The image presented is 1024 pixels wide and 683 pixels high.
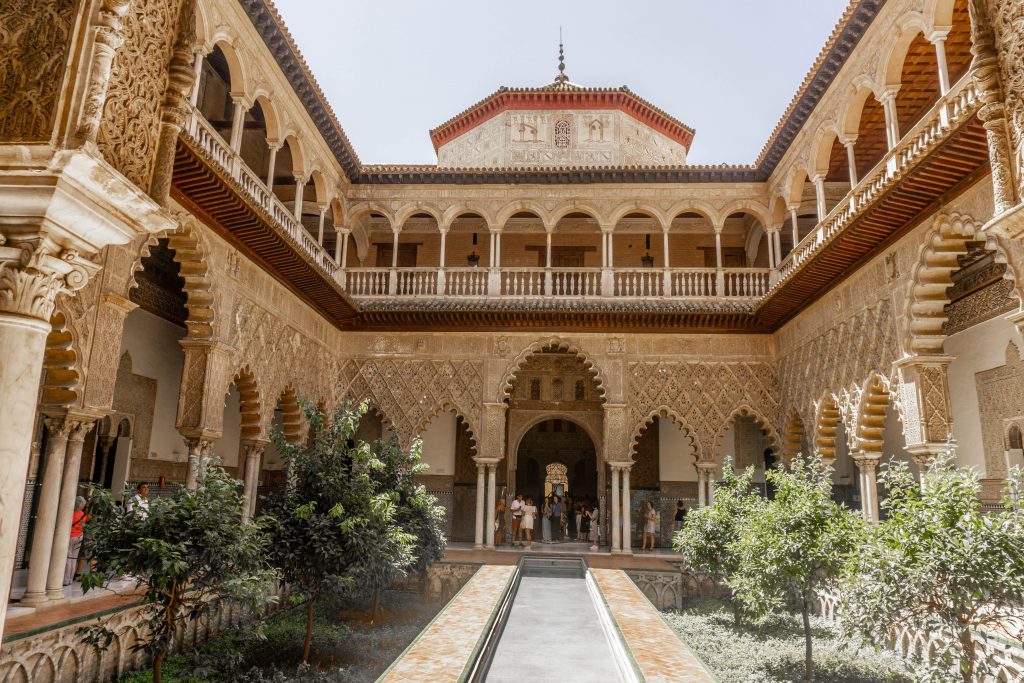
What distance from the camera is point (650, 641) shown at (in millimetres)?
6137

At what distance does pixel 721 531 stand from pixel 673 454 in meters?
7.30

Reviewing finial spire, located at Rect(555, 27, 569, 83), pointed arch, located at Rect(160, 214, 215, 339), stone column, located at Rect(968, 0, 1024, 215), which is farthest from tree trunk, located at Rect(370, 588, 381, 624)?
finial spire, located at Rect(555, 27, 569, 83)

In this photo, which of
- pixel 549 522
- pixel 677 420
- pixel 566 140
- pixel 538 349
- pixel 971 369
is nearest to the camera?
pixel 971 369

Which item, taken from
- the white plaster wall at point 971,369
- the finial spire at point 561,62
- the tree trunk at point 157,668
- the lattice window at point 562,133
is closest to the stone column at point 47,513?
the tree trunk at point 157,668

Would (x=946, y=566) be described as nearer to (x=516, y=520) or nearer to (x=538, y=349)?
(x=538, y=349)

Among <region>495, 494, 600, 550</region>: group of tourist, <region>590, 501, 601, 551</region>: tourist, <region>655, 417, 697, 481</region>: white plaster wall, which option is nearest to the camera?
<region>495, 494, 600, 550</region>: group of tourist

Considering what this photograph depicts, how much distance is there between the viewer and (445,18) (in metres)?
12.3

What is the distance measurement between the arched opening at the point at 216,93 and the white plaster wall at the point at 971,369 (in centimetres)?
1268

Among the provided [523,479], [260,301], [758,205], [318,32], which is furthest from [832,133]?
[523,479]

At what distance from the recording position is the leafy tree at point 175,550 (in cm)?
510

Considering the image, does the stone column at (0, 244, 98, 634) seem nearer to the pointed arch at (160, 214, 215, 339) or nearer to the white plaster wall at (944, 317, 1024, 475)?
the pointed arch at (160, 214, 215, 339)

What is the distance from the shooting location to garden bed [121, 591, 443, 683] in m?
6.14

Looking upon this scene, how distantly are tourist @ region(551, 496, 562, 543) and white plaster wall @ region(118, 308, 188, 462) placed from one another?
8.65m

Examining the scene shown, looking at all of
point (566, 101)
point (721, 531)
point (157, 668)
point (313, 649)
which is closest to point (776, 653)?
point (721, 531)
